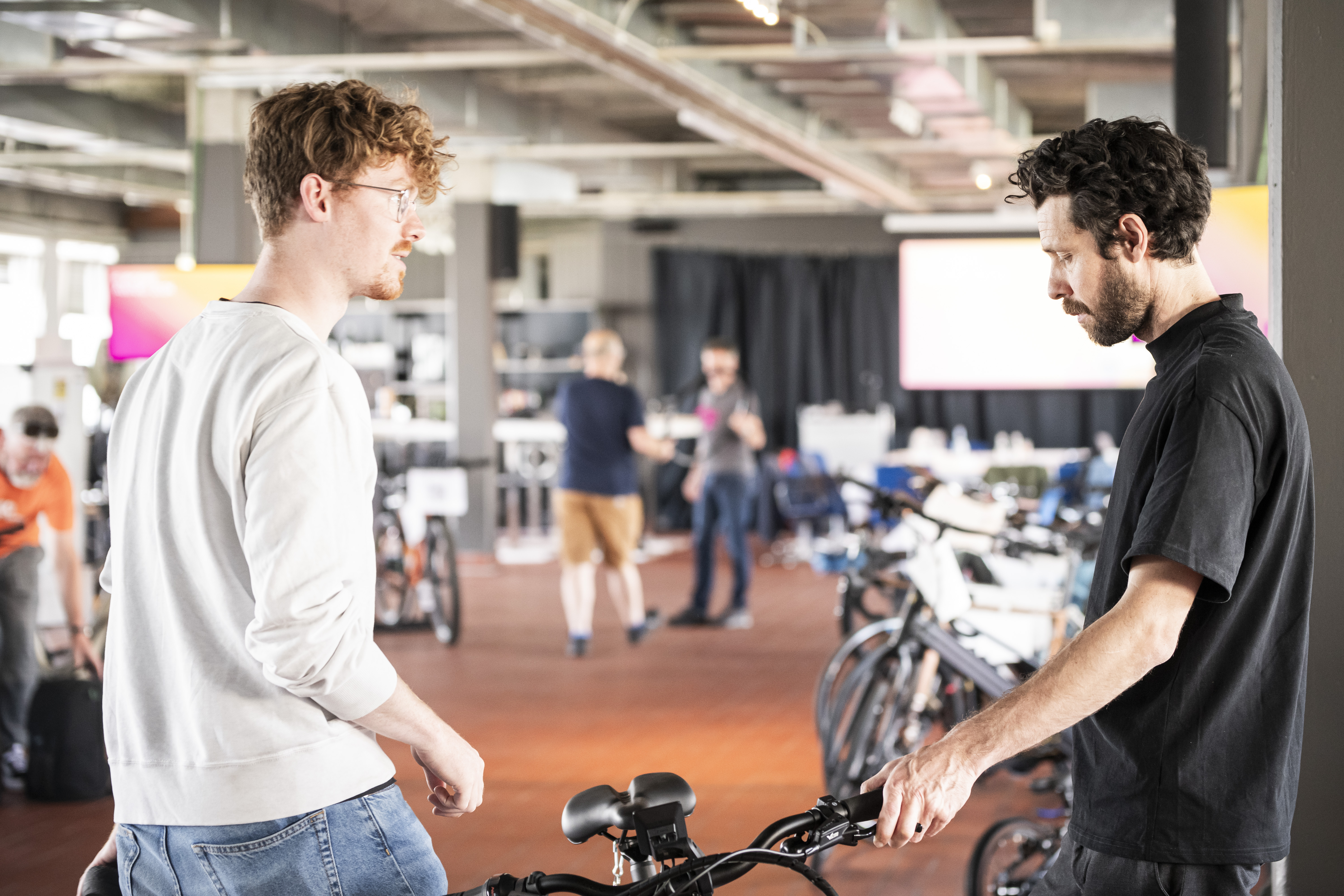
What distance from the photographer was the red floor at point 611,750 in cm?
362

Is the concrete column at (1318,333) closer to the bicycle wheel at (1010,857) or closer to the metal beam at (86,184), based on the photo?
the bicycle wheel at (1010,857)

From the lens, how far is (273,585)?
3.96ft

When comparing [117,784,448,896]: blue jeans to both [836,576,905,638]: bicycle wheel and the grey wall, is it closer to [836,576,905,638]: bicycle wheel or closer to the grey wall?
[836,576,905,638]: bicycle wheel

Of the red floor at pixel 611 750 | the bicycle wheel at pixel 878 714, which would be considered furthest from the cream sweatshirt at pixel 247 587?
the bicycle wheel at pixel 878 714

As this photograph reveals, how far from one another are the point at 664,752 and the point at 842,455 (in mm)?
8441

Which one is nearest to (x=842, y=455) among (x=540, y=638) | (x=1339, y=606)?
(x=540, y=638)

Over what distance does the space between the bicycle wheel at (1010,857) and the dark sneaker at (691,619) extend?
480 cm

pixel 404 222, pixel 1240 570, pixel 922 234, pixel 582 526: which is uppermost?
pixel 922 234

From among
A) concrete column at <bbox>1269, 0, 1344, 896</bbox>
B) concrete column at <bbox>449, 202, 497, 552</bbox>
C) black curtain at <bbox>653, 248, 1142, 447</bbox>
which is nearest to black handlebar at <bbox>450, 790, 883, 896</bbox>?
concrete column at <bbox>1269, 0, 1344, 896</bbox>

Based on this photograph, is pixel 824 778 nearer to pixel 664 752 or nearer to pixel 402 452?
pixel 664 752

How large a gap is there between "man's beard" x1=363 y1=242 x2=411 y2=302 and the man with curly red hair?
34 mm

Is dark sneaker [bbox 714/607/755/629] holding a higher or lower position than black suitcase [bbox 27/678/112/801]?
lower

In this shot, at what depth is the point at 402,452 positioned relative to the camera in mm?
12289

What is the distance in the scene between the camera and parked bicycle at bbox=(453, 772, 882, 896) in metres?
1.12
